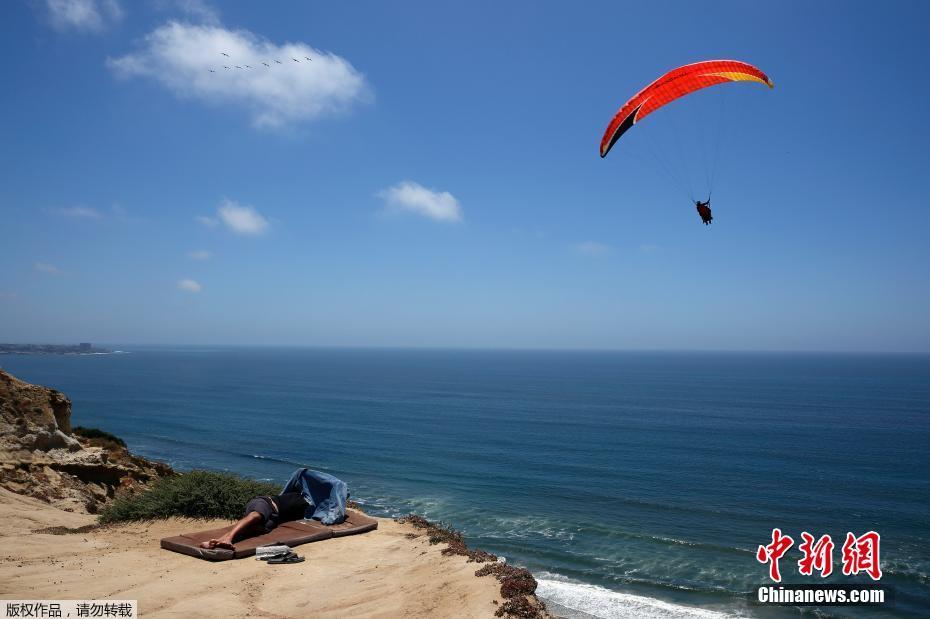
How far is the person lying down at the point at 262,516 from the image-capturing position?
36.2ft

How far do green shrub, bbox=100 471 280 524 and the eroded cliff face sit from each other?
390 cm

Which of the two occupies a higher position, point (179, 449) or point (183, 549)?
point (183, 549)

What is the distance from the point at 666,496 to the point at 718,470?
915cm

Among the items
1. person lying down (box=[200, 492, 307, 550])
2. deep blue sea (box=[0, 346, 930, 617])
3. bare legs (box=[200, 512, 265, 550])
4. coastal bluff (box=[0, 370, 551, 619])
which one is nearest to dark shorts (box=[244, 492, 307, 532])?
person lying down (box=[200, 492, 307, 550])

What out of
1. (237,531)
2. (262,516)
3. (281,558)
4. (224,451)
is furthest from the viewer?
(224,451)

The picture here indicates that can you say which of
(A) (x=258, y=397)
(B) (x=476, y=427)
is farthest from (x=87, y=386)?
(B) (x=476, y=427)

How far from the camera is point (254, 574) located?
397 inches

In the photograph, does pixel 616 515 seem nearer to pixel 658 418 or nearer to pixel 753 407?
pixel 658 418

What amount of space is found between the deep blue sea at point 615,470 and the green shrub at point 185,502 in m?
10.9

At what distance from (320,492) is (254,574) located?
11.6 feet

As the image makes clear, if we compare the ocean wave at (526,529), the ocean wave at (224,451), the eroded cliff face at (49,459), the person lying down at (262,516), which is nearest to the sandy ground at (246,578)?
the person lying down at (262,516)

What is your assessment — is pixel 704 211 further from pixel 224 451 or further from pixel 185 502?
pixel 224 451

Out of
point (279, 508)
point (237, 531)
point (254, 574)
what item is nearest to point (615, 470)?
point (279, 508)

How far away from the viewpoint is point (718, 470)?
39.6 meters
